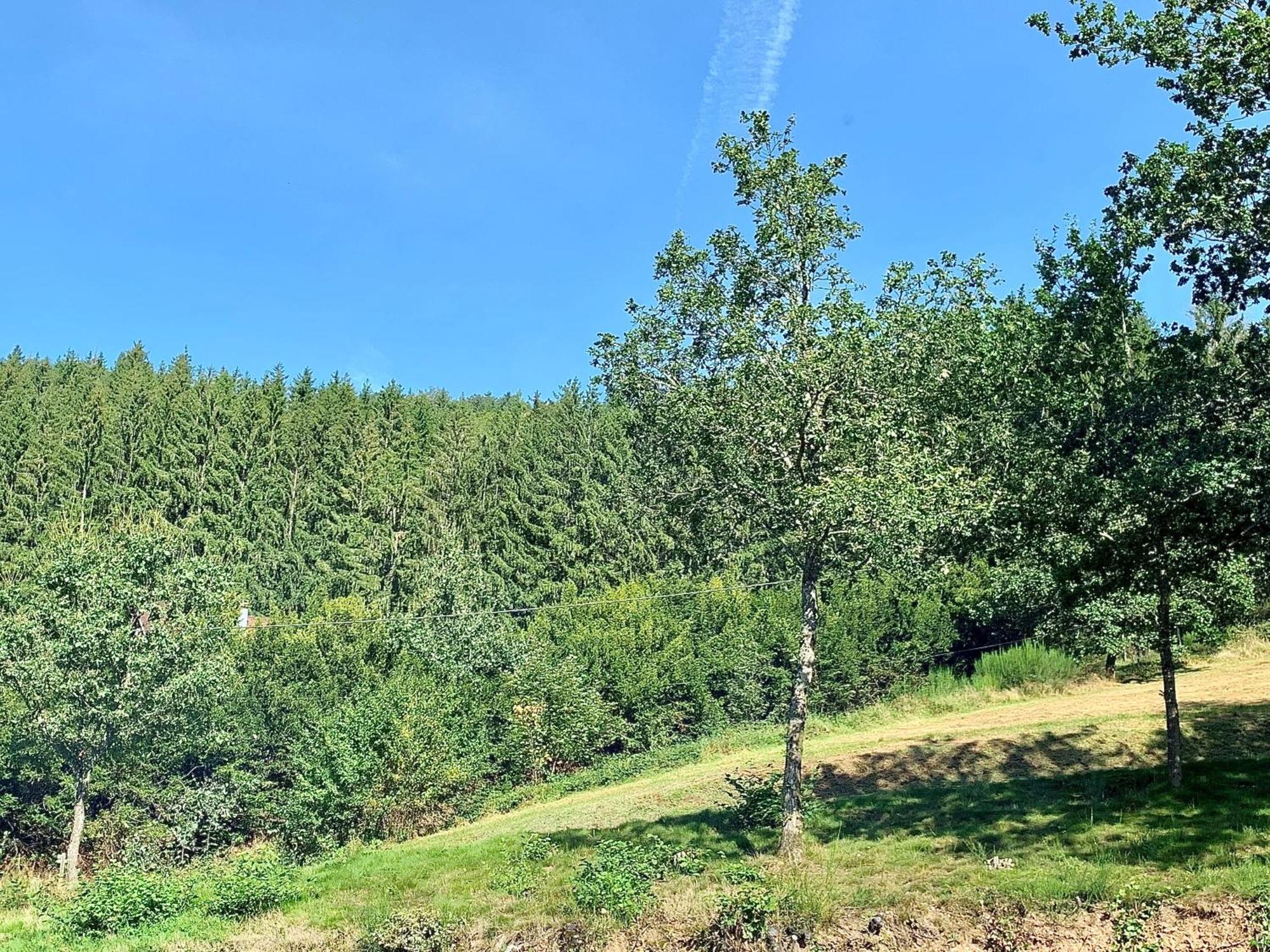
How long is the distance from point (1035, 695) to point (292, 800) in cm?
2385

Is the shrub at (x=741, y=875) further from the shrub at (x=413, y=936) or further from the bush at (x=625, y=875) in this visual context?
the shrub at (x=413, y=936)

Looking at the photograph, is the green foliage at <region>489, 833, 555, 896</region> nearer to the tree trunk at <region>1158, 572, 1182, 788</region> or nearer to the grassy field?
the grassy field

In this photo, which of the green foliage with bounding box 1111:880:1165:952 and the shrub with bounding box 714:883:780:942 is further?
the shrub with bounding box 714:883:780:942

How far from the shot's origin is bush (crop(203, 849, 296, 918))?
13.5 metres

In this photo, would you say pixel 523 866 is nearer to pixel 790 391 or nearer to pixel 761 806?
pixel 761 806

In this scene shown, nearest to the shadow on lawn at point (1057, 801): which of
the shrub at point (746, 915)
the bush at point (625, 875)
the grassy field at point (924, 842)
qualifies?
the grassy field at point (924, 842)

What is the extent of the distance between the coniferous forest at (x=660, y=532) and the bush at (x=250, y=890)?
7.94m

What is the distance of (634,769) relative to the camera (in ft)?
103

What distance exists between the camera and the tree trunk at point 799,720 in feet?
41.3

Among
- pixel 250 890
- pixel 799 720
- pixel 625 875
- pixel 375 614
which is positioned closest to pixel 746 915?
pixel 625 875

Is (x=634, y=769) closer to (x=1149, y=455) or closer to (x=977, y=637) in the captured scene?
(x=977, y=637)

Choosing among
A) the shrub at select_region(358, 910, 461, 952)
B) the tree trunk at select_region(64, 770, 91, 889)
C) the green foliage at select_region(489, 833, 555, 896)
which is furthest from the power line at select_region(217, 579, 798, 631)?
the shrub at select_region(358, 910, 461, 952)

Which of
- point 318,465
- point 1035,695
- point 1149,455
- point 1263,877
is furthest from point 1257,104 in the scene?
point 318,465

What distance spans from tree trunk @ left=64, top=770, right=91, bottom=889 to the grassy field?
669 cm
